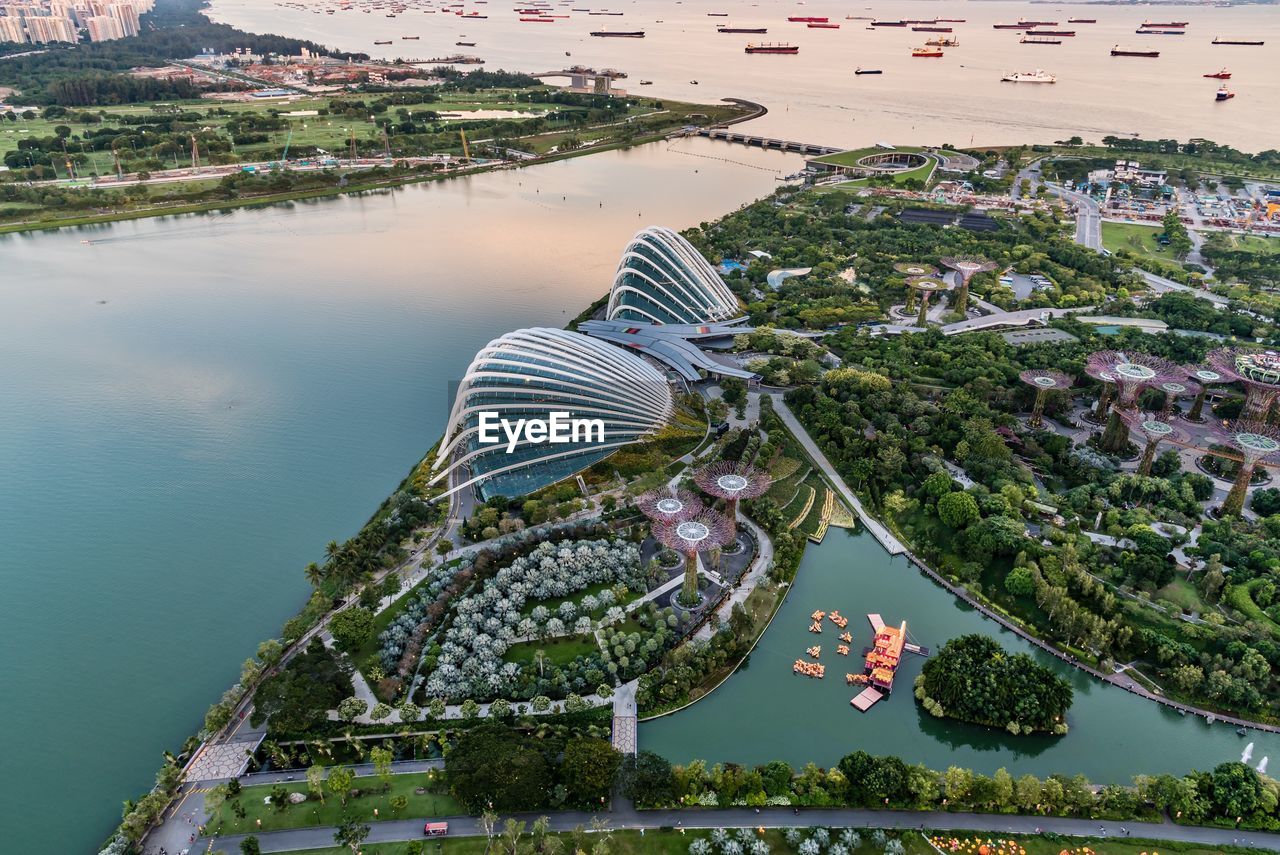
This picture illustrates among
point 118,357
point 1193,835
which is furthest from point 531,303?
point 1193,835

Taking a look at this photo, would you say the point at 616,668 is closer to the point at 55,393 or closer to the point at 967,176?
the point at 55,393

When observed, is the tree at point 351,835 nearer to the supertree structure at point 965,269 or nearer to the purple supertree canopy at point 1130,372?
the purple supertree canopy at point 1130,372

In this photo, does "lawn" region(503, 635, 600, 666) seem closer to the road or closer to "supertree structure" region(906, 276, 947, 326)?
the road

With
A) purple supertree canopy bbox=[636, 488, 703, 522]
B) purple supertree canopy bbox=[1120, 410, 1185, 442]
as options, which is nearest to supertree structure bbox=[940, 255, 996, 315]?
purple supertree canopy bbox=[1120, 410, 1185, 442]

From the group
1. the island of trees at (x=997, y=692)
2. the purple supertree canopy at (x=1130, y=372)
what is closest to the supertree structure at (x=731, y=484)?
the island of trees at (x=997, y=692)

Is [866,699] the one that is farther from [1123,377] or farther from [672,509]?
[1123,377]

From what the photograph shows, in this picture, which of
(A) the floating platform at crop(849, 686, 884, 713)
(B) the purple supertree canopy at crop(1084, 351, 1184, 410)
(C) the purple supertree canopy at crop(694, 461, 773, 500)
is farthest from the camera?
(B) the purple supertree canopy at crop(1084, 351, 1184, 410)

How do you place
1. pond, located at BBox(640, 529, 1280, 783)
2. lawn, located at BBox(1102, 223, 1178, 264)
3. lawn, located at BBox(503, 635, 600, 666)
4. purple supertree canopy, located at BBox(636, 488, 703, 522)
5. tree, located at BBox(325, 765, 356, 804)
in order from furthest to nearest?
lawn, located at BBox(1102, 223, 1178, 264)
purple supertree canopy, located at BBox(636, 488, 703, 522)
lawn, located at BBox(503, 635, 600, 666)
pond, located at BBox(640, 529, 1280, 783)
tree, located at BBox(325, 765, 356, 804)

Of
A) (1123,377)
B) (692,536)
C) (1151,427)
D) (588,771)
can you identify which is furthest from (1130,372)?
(588,771)
